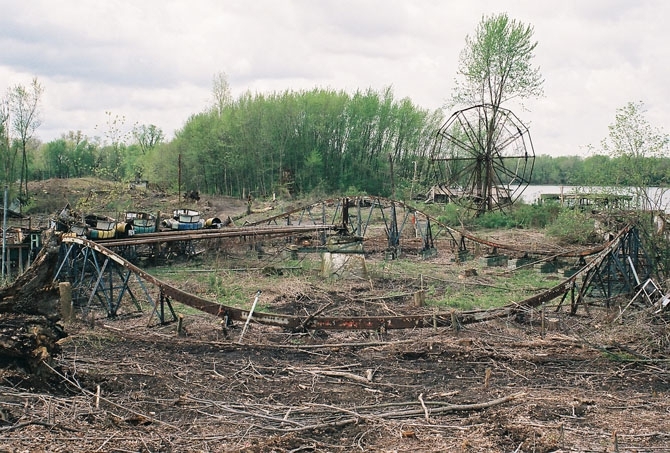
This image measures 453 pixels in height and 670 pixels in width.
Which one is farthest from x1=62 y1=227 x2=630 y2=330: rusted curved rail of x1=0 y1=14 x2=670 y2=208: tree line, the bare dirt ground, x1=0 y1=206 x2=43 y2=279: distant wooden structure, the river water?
x1=0 y1=14 x2=670 y2=208: tree line

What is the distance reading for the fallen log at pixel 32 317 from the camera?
22.7 feet

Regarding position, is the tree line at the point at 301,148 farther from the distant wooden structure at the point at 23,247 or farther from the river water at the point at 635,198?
the distant wooden structure at the point at 23,247

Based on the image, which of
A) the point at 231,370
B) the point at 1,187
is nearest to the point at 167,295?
the point at 231,370

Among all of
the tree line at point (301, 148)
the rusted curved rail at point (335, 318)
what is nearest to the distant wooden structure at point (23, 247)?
the rusted curved rail at point (335, 318)

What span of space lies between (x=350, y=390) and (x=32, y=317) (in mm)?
4047

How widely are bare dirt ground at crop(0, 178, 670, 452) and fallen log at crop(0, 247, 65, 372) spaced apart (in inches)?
7.4

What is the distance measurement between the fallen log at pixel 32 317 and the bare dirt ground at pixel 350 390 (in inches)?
7.4

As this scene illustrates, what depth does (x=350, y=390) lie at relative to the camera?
766cm

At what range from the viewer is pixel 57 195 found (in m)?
45.2

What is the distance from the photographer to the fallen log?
6914 mm

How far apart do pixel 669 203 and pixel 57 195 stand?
1682 inches

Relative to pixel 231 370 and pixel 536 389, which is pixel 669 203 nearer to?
pixel 536 389

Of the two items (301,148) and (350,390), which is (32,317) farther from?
(301,148)

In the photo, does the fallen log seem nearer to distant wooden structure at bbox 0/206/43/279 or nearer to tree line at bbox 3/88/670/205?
distant wooden structure at bbox 0/206/43/279
